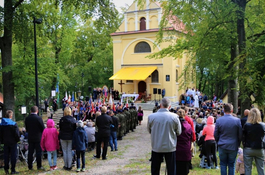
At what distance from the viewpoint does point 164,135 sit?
15.8 feet

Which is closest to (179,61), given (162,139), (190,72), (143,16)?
(143,16)

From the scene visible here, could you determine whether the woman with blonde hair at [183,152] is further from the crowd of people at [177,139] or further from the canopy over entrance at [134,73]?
the canopy over entrance at [134,73]

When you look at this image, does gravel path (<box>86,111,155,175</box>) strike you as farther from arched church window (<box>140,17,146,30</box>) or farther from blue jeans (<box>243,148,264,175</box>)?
arched church window (<box>140,17,146,30</box>)

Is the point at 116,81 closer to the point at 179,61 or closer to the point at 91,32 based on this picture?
the point at 179,61

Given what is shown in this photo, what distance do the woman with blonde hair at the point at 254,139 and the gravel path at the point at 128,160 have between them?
2851mm

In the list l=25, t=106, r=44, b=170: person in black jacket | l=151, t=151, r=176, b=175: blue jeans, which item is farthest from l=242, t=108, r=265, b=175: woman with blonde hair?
l=25, t=106, r=44, b=170: person in black jacket

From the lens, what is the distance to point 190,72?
12172 millimetres

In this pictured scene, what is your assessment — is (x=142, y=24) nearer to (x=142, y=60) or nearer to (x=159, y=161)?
(x=142, y=60)

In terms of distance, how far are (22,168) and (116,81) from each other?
86.6 feet

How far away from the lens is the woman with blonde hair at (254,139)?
17.7 ft

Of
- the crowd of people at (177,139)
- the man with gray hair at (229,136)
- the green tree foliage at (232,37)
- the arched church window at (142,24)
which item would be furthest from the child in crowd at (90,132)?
the arched church window at (142,24)

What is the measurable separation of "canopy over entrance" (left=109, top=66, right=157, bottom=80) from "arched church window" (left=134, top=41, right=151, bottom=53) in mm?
2390

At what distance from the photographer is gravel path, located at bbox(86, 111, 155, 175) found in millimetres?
7492

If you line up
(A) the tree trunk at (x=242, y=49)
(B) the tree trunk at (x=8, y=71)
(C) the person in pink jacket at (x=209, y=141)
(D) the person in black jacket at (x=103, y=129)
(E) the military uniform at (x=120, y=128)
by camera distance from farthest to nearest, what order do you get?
1. (B) the tree trunk at (x=8, y=71)
2. (E) the military uniform at (x=120, y=128)
3. (D) the person in black jacket at (x=103, y=129)
4. (A) the tree trunk at (x=242, y=49)
5. (C) the person in pink jacket at (x=209, y=141)
